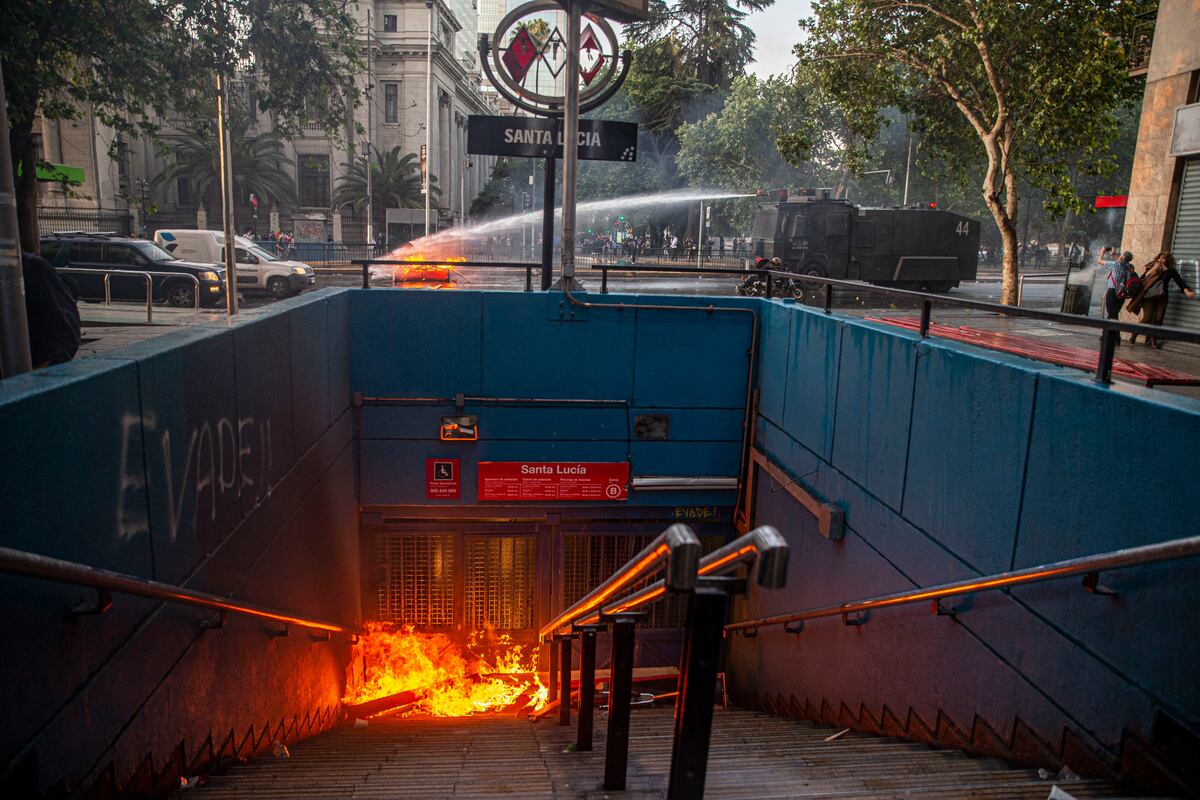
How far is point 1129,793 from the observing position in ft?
12.4

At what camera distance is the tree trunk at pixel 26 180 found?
13.0 m

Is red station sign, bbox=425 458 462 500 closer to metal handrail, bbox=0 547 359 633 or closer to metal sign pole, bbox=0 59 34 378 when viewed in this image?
metal sign pole, bbox=0 59 34 378

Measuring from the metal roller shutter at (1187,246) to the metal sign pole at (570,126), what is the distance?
33.3 ft

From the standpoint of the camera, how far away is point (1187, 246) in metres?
14.0

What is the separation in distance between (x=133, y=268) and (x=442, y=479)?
1322cm

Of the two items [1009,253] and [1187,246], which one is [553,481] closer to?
[1187,246]

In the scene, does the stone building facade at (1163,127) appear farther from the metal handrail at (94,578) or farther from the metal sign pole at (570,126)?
the metal handrail at (94,578)

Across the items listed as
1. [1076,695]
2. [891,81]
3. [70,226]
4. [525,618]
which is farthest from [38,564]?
[70,226]

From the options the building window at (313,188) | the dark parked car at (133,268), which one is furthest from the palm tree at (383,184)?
the dark parked car at (133,268)

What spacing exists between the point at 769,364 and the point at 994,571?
587 centimetres

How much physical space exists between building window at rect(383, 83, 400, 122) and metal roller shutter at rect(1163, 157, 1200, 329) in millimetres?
52377

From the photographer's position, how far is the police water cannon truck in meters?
26.7

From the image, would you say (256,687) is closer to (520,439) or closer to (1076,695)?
(1076,695)

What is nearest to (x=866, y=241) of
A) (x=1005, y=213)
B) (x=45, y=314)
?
(x=1005, y=213)
